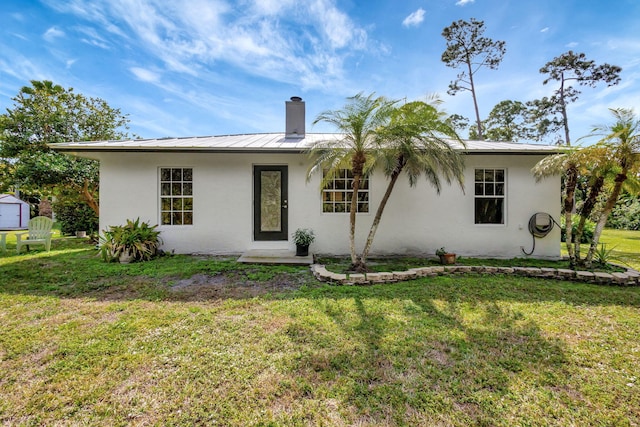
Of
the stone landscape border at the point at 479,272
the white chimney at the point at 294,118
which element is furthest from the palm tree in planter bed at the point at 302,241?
the white chimney at the point at 294,118

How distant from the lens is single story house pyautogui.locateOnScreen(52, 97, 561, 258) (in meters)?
7.16

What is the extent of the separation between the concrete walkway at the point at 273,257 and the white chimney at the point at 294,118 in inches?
162

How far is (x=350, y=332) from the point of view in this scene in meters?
3.04

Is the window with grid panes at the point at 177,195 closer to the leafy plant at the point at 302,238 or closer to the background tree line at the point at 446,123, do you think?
the leafy plant at the point at 302,238

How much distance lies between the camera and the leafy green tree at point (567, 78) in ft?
59.6

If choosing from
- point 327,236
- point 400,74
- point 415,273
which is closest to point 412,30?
point 400,74

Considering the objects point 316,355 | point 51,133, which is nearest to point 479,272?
point 316,355

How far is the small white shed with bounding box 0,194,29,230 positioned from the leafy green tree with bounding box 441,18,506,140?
30985 mm

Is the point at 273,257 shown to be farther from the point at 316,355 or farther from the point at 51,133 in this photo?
the point at 51,133

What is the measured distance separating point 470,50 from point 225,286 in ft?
73.6

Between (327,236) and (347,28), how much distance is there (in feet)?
22.9

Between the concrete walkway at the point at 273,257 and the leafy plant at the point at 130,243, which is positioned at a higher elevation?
the leafy plant at the point at 130,243

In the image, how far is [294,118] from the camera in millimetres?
8836

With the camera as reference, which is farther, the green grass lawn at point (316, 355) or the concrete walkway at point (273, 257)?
the concrete walkway at point (273, 257)
